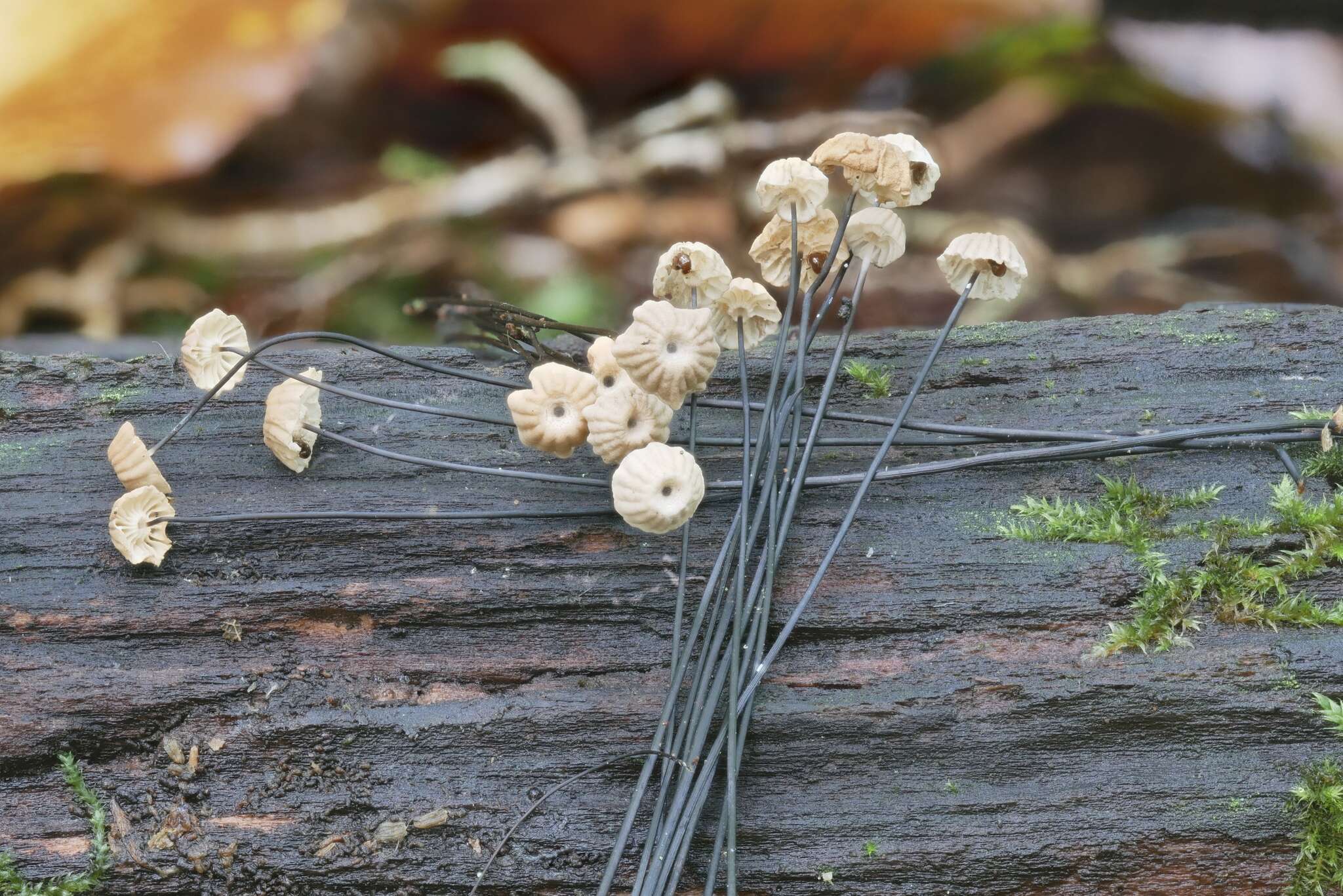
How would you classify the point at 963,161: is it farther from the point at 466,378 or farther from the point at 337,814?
the point at 337,814

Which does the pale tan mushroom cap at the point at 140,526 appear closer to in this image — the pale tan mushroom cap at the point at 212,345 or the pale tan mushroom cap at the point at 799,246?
the pale tan mushroom cap at the point at 212,345

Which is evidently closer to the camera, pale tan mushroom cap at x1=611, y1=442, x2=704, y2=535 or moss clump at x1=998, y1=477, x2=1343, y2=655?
pale tan mushroom cap at x1=611, y1=442, x2=704, y2=535

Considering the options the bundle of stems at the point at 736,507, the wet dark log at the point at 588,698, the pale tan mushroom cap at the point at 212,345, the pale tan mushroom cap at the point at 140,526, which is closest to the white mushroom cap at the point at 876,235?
the bundle of stems at the point at 736,507

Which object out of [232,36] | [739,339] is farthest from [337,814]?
[232,36]

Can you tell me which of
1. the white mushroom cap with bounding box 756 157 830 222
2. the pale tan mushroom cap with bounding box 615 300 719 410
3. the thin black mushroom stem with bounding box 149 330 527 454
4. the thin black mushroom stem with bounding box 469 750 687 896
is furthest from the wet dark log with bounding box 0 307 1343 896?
the white mushroom cap with bounding box 756 157 830 222

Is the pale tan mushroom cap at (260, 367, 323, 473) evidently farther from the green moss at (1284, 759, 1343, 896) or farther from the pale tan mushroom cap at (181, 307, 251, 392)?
the green moss at (1284, 759, 1343, 896)

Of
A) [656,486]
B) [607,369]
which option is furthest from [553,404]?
[656,486]
